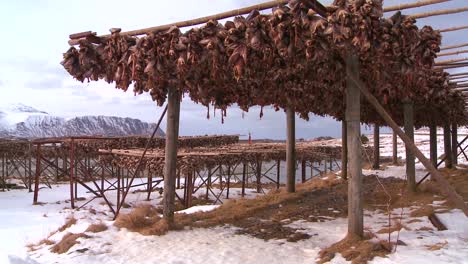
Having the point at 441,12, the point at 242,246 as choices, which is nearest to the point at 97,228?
the point at 242,246

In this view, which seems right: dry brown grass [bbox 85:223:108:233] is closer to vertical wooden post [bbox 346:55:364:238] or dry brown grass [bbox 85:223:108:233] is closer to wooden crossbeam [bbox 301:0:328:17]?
vertical wooden post [bbox 346:55:364:238]

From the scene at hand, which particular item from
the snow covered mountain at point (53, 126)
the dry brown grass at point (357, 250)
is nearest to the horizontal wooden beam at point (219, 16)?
the dry brown grass at point (357, 250)

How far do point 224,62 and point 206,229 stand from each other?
10.9 feet

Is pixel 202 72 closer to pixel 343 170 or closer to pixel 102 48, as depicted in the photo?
pixel 102 48

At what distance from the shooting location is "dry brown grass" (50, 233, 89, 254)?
6996mm

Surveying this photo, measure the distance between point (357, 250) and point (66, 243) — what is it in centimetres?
486

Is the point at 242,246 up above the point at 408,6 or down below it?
below

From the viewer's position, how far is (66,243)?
7.14m

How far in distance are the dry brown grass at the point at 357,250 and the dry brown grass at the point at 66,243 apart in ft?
13.6

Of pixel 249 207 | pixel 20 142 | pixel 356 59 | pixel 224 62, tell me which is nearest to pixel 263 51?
pixel 224 62

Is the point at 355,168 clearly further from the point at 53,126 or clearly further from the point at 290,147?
the point at 53,126

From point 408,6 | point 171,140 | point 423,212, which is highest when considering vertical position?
point 408,6

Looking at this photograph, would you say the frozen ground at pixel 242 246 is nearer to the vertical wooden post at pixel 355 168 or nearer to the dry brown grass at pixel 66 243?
the dry brown grass at pixel 66 243

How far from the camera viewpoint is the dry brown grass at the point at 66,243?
7.00 meters
